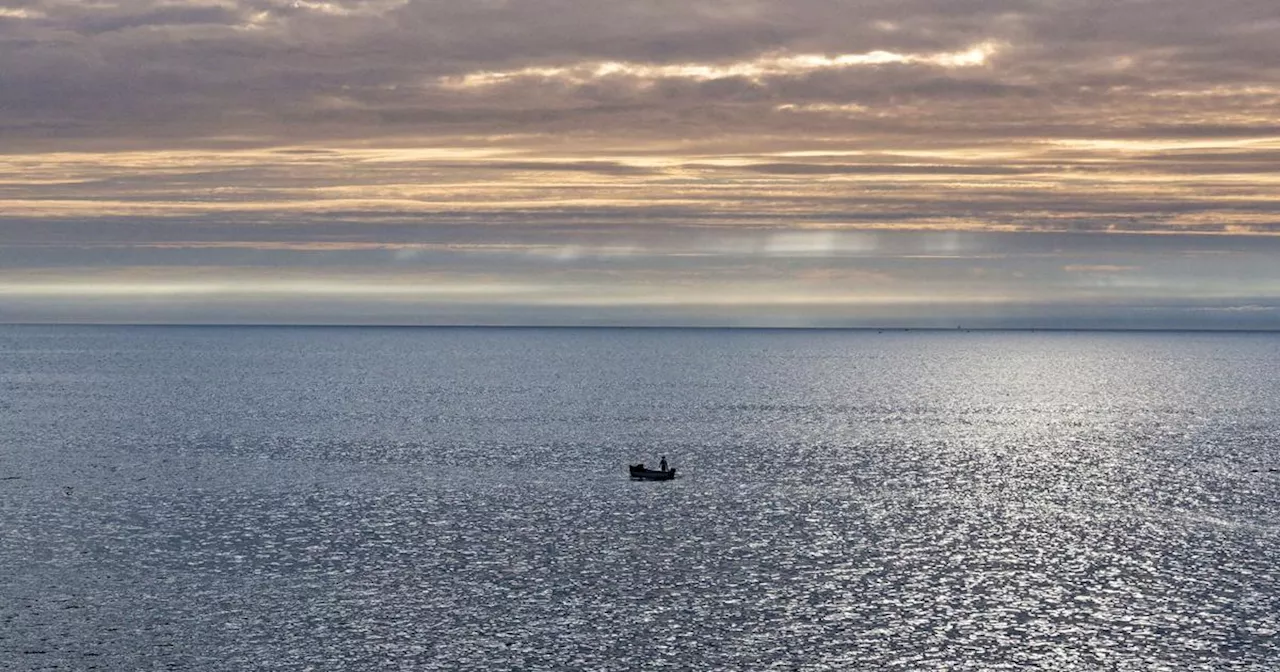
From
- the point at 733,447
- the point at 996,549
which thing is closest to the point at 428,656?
the point at 996,549

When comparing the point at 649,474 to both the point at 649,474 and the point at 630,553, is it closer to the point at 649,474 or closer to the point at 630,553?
the point at 649,474

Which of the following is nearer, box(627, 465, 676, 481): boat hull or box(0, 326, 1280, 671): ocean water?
box(0, 326, 1280, 671): ocean water

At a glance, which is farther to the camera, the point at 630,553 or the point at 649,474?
the point at 649,474

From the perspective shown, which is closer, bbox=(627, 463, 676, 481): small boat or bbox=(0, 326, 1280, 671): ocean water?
bbox=(0, 326, 1280, 671): ocean water

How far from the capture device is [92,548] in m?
75.0

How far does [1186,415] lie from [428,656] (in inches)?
5981

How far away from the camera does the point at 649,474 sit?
104 m

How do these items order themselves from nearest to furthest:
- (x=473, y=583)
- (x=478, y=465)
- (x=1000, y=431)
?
(x=473, y=583) → (x=478, y=465) → (x=1000, y=431)

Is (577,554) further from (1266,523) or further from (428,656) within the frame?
(1266,523)

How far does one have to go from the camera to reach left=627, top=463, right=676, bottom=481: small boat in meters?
104

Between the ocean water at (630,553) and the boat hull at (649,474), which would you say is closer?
the ocean water at (630,553)

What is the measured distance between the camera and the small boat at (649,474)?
104188 mm

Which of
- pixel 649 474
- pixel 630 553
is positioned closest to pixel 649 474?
pixel 649 474

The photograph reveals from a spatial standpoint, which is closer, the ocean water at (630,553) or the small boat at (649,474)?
the ocean water at (630,553)
